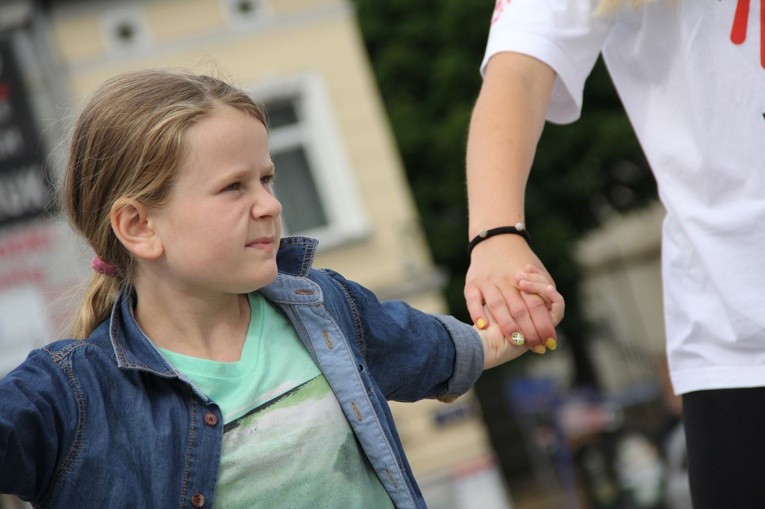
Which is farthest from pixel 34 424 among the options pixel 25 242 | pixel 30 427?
pixel 25 242

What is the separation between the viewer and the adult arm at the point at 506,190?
2.23 m

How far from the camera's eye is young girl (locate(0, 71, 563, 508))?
1872 mm

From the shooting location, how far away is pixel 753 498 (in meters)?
2.18

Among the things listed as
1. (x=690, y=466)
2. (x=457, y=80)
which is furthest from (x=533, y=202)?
(x=690, y=466)

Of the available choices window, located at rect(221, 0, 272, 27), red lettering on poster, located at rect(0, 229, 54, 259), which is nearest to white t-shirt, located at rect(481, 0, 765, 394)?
red lettering on poster, located at rect(0, 229, 54, 259)

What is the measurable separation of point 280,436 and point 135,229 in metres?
0.41

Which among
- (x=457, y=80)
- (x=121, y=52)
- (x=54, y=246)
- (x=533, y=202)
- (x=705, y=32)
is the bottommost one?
(x=533, y=202)

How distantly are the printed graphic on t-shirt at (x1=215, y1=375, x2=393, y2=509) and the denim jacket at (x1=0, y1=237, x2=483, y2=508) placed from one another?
27 millimetres

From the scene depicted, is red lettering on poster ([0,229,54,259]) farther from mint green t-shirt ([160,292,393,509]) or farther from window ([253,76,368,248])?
mint green t-shirt ([160,292,393,509])

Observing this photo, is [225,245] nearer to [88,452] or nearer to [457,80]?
[88,452]

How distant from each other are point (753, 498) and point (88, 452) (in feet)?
3.70

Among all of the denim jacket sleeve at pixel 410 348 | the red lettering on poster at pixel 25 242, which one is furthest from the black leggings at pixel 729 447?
the red lettering on poster at pixel 25 242

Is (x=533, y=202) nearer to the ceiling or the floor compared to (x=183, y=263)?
nearer to the floor

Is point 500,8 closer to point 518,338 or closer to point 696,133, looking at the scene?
point 696,133
